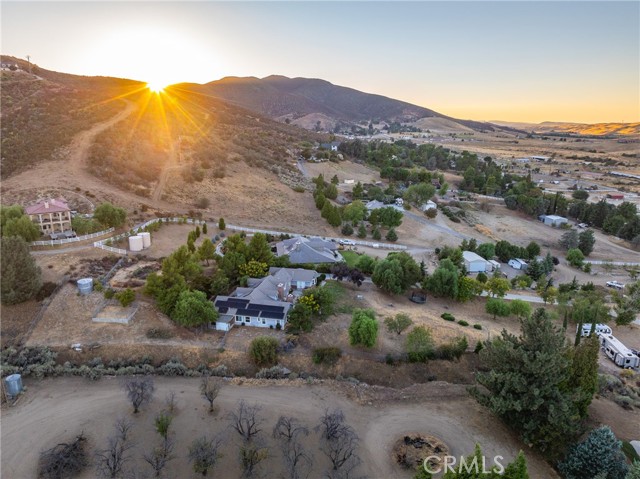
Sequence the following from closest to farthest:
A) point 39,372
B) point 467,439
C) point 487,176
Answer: point 467,439, point 39,372, point 487,176

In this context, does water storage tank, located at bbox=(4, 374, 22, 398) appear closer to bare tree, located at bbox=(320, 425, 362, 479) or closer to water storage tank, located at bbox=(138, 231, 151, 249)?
bare tree, located at bbox=(320, 425, 362, 479)

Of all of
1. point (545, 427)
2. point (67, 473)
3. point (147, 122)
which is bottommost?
point (67, 473)

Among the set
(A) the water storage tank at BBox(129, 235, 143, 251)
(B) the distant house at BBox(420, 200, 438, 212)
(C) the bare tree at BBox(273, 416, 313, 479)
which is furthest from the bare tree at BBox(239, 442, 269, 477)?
(B) the distant house at BBox(420, 200, 438, 212)

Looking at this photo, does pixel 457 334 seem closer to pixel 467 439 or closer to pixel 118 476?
pixel 467 439

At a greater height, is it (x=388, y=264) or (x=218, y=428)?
(x=388, y=264)

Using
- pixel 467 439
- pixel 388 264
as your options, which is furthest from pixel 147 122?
pixel 467 439

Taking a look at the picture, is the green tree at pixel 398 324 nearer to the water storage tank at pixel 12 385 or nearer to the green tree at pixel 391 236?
the water storage tank at pixel 12 385
